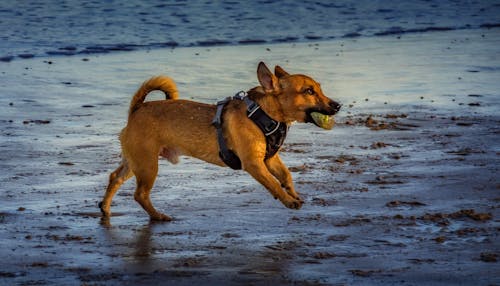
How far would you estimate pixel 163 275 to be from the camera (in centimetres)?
652

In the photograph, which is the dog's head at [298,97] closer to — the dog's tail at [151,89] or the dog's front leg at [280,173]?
the dog's front leg at [280,173]

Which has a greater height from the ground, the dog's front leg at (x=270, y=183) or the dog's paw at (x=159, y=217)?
the dog's front leg at (x=270, y=183)

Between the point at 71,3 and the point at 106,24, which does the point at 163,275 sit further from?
the point at 71,3

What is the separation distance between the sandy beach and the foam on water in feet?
12.0

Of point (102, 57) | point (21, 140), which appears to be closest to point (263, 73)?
point (21, 140)

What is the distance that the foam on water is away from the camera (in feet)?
61.1

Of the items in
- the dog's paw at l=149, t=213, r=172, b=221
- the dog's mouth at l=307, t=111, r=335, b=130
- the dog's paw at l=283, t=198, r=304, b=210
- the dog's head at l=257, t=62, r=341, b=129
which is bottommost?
the dog's paw at l=149, t=213, r=172, b=221

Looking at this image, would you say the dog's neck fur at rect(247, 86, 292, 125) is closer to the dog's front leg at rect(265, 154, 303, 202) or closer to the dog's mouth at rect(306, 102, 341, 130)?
the dog's mouth at rect(306, 102, 341, 130)

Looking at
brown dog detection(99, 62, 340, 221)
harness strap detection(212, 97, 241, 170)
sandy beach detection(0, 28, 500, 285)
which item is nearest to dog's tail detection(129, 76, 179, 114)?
brown dog detection(99, 62, 340, 221)

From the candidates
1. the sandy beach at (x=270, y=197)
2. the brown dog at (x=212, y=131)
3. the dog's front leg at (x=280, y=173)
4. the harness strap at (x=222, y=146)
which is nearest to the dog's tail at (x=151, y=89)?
the brown dog at (x=212, y=131)

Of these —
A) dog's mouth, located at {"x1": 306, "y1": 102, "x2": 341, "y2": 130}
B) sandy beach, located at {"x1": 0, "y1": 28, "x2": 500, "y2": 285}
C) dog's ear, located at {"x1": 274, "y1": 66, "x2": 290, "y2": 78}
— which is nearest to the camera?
sandy beach, located at {"x1": 0, "y1": 28, "x2": 500, "y2": 285}

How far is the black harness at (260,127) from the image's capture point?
25.8 feet

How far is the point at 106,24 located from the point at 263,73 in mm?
13353

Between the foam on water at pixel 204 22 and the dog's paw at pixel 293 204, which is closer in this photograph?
the dog's paw at pixel 293 204
